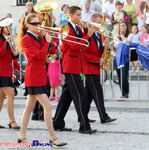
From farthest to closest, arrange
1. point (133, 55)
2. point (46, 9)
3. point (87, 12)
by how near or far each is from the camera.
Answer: point (87, 12), point (133, 55), point (46, 9)

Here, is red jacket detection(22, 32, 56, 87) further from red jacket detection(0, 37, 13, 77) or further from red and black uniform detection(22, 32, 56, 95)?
red jacket detection(0, 37, 13, 77)

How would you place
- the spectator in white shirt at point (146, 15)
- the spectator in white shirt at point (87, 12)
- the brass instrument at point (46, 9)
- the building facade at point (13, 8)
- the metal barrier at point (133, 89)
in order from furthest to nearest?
the building facade at point (13, 8) < the spectator in white shirt at point (87, 12) < the spectator in white shirt at point (146, 15) < the metal barrier at point (133, 89) < the brass instrument at point (46, 9)

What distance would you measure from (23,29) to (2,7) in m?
13.2

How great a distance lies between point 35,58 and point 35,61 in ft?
0.29

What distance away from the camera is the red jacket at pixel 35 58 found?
589 cm

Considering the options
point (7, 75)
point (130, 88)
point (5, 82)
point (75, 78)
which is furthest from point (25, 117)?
point (130, 88)

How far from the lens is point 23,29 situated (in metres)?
6.55

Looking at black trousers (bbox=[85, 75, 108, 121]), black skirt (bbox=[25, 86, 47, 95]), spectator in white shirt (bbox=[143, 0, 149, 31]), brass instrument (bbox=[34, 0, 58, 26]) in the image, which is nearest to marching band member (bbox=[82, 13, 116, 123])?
black trousers (bbox=[85, 75, 108, 121])

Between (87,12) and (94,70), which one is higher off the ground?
(87,12)

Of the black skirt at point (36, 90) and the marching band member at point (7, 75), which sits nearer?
the black skirt at point (36, 90)

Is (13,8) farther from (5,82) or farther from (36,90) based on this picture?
(36,90)

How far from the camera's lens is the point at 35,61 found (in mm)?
6008

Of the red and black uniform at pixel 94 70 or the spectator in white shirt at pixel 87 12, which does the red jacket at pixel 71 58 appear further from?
the spectator in white shirt at pixel 87 12

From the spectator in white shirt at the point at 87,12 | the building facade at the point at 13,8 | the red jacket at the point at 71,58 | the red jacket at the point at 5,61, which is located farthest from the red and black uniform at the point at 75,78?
the building facade at the point at 13,8
